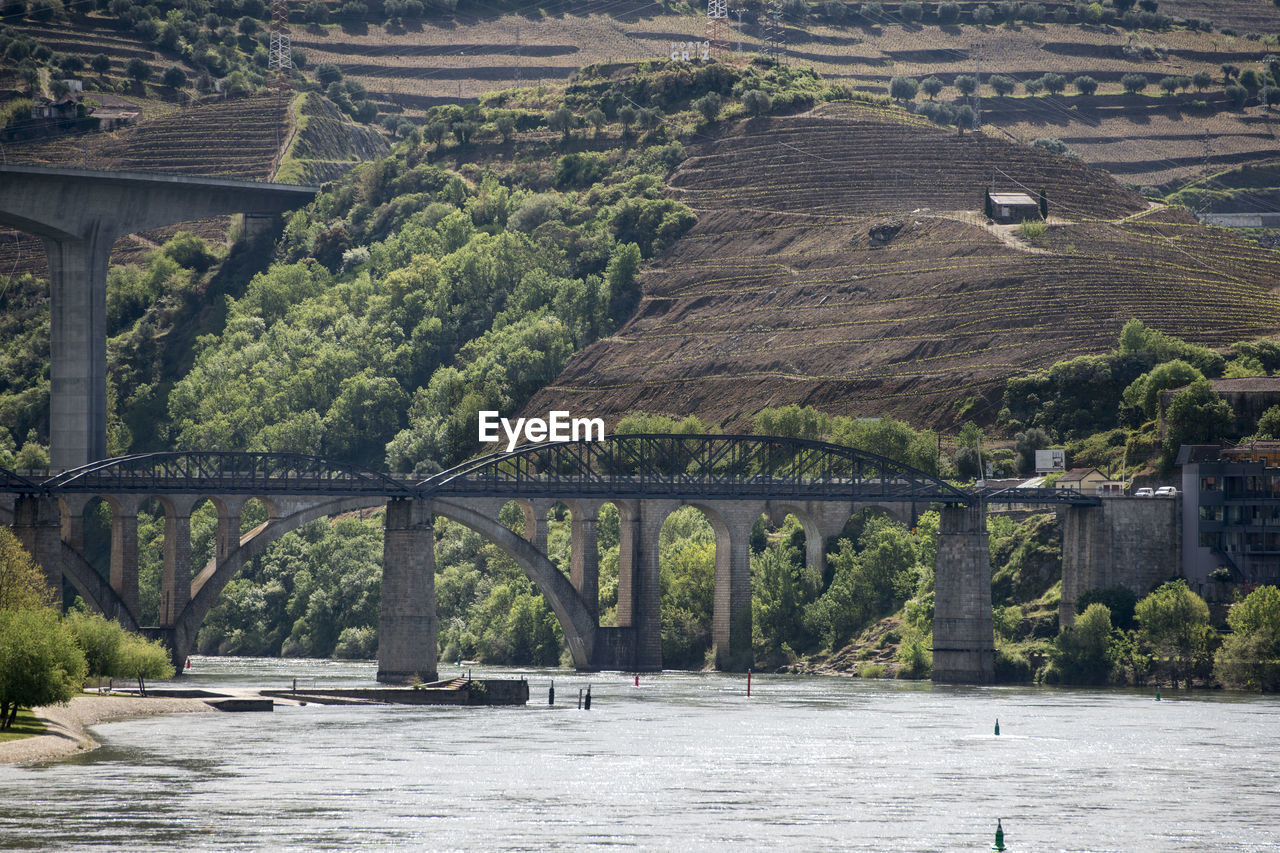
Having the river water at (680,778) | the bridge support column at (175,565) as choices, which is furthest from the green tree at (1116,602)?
the bridge support column at (175,565)

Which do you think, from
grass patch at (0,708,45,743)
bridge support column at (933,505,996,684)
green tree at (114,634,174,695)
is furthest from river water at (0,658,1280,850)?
bridge support column at (933,505,996,684)

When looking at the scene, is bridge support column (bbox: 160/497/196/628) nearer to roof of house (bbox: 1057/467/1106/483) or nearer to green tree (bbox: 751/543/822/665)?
green tree (bbox: 751/543/822/665)

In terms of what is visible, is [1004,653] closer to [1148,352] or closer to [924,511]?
[924,511]

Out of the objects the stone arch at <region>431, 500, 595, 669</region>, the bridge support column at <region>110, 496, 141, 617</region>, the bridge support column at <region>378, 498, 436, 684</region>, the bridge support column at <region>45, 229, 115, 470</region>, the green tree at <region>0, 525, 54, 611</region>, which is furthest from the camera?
the bridge support column at <region>45, 229, 115, 470</region>

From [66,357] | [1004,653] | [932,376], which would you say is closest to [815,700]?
[1004,653]

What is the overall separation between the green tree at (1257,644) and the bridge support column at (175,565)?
234 ft

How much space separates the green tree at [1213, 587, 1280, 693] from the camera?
128125mm

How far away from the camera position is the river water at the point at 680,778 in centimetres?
7312

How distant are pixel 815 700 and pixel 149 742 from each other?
143 ft

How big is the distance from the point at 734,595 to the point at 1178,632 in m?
36.4

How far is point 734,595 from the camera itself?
522ft

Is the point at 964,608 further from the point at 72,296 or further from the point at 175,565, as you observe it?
the point at 72,296

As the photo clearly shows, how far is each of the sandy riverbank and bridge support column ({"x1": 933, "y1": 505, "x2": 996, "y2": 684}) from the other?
49230 mm

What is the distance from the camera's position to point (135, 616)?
151875 millimetres
